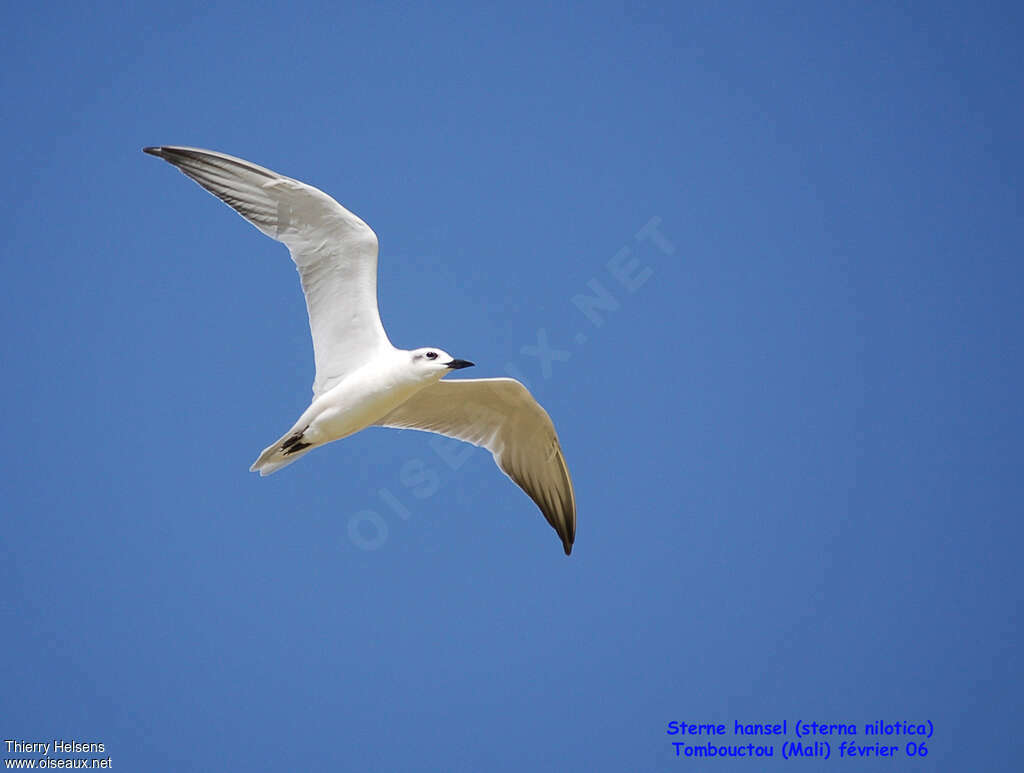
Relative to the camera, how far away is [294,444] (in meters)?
8.66

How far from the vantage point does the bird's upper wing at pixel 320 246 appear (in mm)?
8680

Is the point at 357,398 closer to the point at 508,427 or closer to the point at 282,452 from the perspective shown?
the point at 282,452

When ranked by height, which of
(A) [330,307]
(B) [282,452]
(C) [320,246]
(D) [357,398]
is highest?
(C) [320,246]

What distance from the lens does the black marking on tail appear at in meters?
8.62

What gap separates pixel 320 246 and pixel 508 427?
1950 millimetres

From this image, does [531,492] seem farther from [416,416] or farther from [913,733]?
[913,733]

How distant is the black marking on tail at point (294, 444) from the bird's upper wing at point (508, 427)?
748 millimetres

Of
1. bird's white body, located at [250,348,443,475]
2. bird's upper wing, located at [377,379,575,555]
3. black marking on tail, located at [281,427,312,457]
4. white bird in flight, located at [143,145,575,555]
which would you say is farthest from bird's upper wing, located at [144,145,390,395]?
bird's upper wing, located at [377,379,575,555]

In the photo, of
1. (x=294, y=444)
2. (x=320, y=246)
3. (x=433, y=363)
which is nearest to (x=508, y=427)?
(x=433, y=363)

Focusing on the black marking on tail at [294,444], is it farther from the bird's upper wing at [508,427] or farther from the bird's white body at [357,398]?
the bird's upper wing at [508,427]

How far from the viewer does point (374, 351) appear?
879cm

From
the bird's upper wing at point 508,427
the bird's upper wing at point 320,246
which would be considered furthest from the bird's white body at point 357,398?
the bird's upper wing at point 508,427

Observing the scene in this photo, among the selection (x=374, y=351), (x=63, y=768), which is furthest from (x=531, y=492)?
(x=63, y=768)

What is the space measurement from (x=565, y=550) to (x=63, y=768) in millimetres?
4316
